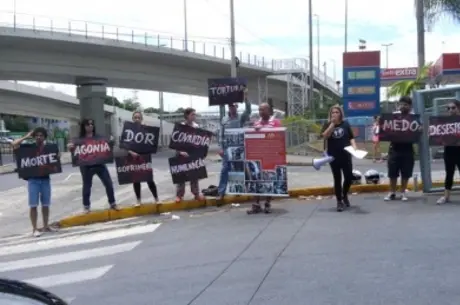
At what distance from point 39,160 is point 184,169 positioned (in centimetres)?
273

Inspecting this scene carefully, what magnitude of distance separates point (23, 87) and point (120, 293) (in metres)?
61.8

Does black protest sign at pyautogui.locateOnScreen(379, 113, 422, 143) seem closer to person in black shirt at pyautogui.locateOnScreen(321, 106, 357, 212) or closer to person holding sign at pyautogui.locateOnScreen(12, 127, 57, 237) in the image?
person in black shirt at pyautogui.locateOnScreen(321, 106, 357, 212)

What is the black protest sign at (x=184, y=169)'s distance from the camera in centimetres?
1246

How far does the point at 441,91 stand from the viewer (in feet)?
40.5

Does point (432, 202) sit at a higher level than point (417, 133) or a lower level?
lower

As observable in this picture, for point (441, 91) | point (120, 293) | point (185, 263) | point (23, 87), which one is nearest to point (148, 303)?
point (120, 293)

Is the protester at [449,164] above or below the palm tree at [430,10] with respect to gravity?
below

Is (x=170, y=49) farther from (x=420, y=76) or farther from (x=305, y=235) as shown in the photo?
(x=305, y=235)

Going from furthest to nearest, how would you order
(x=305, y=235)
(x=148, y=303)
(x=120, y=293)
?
1. (x=305, y=235)
2. (x=120, y=293)
3. (x=148, y=303)

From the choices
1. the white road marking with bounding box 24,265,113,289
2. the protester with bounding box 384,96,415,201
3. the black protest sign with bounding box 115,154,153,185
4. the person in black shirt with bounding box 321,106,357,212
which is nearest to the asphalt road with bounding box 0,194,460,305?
the white road marking with bounding box 24,265,113,289

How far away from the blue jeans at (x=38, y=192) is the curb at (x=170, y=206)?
38.7 inches

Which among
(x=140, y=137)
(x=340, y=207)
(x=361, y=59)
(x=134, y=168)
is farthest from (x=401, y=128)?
(x=361, y=59)

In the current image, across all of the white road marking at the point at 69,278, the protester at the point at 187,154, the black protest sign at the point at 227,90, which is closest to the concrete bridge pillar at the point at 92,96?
the black protest sign at the point at 227,90

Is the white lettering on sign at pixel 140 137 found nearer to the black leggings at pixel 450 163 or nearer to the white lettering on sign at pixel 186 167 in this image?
the white lettering on sign at pixel 186 167
